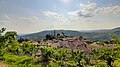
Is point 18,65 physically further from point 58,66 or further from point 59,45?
point 59,45

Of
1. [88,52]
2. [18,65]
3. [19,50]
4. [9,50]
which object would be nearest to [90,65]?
[88,52]

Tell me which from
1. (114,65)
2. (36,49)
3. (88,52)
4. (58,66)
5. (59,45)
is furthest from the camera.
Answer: (59,45)

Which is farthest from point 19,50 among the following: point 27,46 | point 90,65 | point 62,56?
point 90,65

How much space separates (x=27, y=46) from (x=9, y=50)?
7.89m

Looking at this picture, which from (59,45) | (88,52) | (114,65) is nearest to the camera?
(114,65)

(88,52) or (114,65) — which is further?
(88,52)

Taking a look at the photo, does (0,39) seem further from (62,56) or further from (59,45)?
(59,45)

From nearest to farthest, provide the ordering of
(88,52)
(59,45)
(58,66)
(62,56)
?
(58,66) → (62,56) → (88,52) → (59,45)

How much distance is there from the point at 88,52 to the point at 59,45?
60.5 ft

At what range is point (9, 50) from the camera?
89.5 metres

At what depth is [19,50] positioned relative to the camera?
85500 millimetres

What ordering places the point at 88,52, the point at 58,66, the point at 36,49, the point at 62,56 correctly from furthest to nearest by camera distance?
1. the point at 36,49
2. the point at 88,52
3. the point at 62,56
4. the point at 58,66

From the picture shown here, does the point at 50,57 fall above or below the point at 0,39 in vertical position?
below

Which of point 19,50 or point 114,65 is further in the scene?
point 19,50
